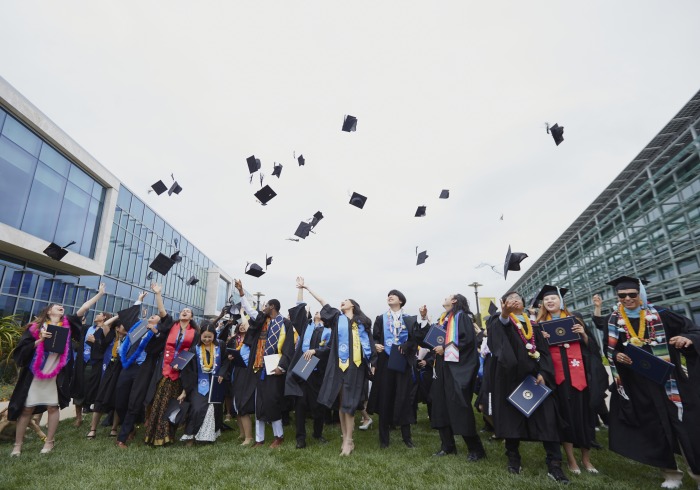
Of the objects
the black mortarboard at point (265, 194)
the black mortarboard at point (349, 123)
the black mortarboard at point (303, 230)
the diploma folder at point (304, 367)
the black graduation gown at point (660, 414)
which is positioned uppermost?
the black mortarboard at point (349, 123)

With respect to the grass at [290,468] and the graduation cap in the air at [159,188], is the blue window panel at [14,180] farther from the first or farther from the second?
the grass at [290,468]

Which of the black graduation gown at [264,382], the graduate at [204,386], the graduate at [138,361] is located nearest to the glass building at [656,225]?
the black graduation gown at [264,382]

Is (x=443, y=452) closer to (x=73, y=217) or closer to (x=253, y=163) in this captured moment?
(x=253, y=163)

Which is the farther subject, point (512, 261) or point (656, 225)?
point (656, 225)

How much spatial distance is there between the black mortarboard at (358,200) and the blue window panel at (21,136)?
13.4 metres

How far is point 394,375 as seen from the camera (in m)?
5.06

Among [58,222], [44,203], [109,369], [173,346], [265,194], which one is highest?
[44,203]

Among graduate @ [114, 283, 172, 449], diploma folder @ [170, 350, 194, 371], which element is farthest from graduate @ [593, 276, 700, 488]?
graduate @ [114, 283, 172, 449]

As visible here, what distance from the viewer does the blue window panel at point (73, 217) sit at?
16062 mm

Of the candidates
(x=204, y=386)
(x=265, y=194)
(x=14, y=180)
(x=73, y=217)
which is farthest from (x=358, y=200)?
(x=73, y=217)

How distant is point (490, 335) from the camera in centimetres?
395

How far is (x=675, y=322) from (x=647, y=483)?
151 centimetres

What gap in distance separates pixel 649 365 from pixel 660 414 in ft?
1.57

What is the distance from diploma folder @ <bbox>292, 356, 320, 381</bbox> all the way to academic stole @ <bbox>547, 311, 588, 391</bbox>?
288 centimetres
